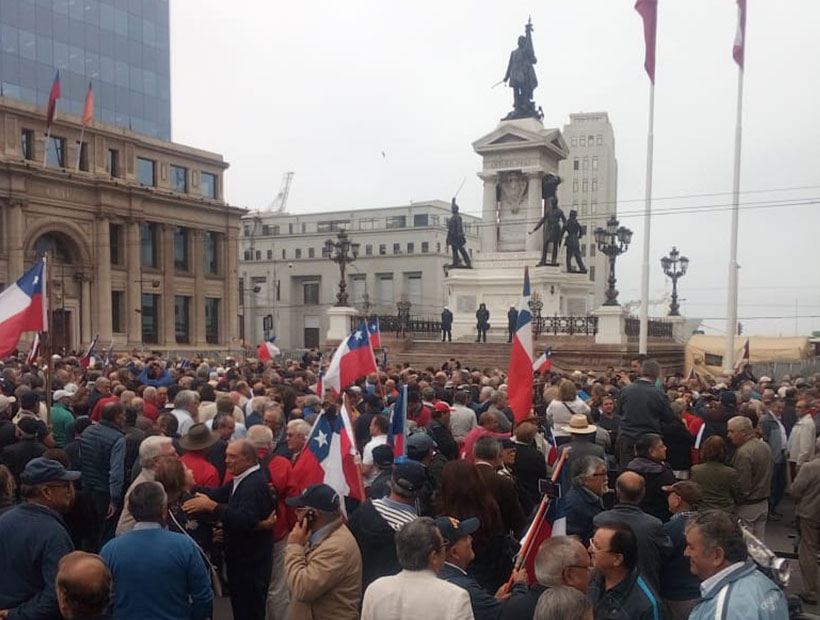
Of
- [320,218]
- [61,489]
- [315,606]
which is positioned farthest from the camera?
[320,218]

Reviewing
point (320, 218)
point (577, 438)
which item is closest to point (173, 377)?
point (577, 438)

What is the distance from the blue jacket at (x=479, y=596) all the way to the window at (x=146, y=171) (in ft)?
183

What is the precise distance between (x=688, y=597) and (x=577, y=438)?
2.66 m

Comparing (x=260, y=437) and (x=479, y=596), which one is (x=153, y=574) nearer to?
(x=479, y=596)

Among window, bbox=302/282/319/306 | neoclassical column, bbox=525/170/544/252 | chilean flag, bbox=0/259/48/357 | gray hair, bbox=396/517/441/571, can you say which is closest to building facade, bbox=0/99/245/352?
window, bbox=302/282/319/306

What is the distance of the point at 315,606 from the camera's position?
14.9 ft

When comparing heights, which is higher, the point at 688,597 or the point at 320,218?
the point at 320,218

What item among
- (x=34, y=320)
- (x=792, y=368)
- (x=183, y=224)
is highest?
(x=183, y=224)

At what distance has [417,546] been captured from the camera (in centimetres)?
376

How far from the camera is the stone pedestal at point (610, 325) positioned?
29.7 m

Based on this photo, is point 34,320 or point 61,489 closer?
point 61,489

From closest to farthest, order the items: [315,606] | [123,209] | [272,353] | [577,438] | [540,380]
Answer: [315,606], [577,438], [540,380], [272,353], [123,209]

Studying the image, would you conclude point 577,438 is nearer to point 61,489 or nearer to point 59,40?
point 61,489

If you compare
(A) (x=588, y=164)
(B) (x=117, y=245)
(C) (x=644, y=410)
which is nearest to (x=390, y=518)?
(C) (x=644, y=410)
